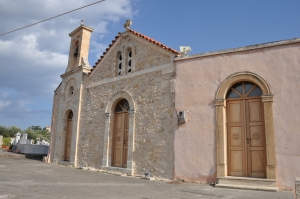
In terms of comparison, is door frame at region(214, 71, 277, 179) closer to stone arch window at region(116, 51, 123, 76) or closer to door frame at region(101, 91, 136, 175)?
door frame at region(101, 91, 136, 175)

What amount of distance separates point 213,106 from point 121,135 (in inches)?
164

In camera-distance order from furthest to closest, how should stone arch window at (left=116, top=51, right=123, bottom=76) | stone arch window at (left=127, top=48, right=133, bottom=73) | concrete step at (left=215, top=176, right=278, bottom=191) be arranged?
stone arch window at (left=116, top=51, right=123, bottom=76) < stone arch window at (left=127, top=48, right=133, bottom=73) < concrete step at (left=215, top=176, right=278, bottom=191)

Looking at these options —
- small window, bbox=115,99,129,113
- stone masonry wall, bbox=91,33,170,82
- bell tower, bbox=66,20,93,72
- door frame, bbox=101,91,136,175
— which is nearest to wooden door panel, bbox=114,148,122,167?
door frame, bbox=101,91,136,175

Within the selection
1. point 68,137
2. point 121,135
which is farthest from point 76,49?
point 121,135

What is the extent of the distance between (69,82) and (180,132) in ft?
25.4

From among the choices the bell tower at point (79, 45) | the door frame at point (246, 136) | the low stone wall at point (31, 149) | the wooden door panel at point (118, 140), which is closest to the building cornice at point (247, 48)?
the door frame at point (246, 136)

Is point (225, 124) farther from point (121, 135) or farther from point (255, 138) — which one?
point (121, 135)

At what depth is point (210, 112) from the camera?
792 centimetres

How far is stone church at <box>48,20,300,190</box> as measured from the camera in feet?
22.6

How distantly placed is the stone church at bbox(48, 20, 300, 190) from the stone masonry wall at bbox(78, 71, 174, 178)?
0.11ft

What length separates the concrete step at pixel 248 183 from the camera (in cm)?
653

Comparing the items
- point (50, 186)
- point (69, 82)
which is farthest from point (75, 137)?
point (50, 186)

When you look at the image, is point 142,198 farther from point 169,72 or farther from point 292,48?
point 292,48

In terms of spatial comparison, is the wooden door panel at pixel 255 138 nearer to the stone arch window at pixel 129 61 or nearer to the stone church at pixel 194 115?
the stone church at pixel 194 115
